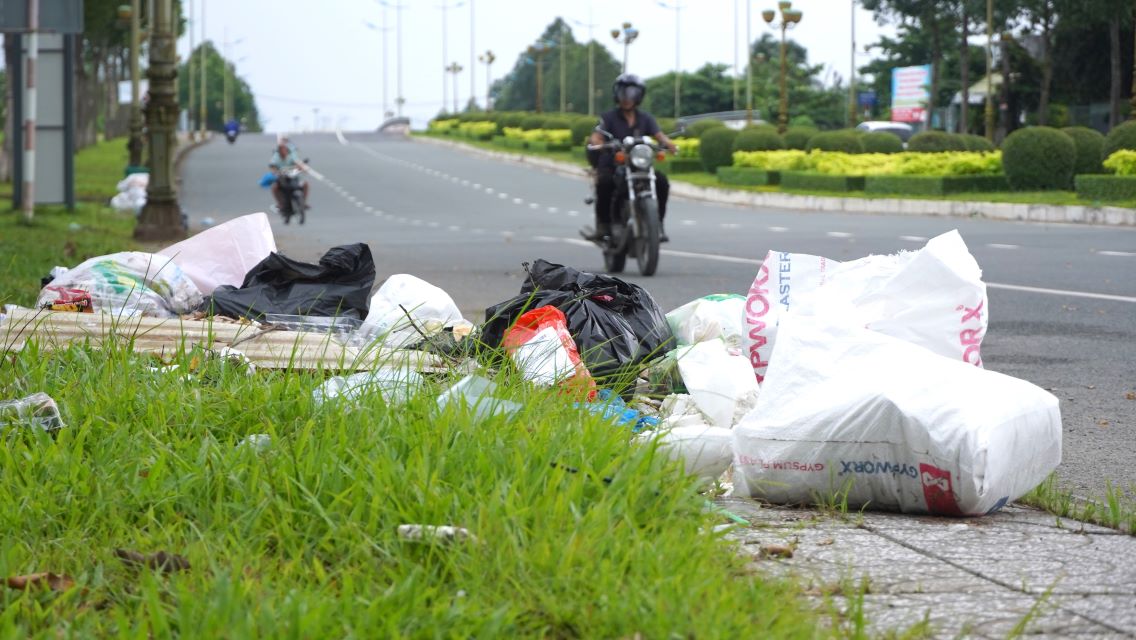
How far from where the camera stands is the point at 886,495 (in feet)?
14.0

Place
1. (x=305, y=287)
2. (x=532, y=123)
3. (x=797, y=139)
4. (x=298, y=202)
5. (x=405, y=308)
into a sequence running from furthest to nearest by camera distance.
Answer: (x=532, y=123) < (x=797, y=139) < (x=298, y=202) < (x=305, y=287) < (x=405, y=308)

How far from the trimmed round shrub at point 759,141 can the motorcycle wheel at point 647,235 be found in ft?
83.6

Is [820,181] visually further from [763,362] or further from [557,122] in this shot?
[557,122]

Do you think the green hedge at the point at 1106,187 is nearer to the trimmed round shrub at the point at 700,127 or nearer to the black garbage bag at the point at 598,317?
the trimmed round shrub at the point at 700,127

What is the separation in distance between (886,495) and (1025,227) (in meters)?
17.7

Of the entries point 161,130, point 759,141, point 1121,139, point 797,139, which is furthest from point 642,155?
point 797,139

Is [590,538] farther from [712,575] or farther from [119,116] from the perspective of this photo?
[119,116]

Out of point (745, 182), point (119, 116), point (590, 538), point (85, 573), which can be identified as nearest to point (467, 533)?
point (590, 538)

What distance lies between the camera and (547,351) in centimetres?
528

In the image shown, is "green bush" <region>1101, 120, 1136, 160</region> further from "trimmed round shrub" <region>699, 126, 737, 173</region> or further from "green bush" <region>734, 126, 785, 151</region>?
"trimmed round shrub" <region>699, 126, 737, 173</region>

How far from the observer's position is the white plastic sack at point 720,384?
5.16 meters

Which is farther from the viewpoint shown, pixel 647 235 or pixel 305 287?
pixel 647 235

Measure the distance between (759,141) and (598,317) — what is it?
33.1 meters

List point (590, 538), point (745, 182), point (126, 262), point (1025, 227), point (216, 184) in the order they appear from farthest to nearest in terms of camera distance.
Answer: point (216, 184)
point (745, 182)
point (1025, 227)
point (126, 262)
point (590, 538)
